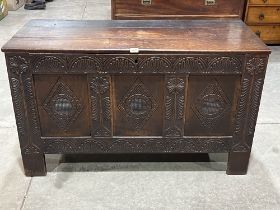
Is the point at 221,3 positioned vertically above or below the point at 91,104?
above

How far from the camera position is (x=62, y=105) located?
6.16 ft

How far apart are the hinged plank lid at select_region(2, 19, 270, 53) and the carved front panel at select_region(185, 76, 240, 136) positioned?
18cm

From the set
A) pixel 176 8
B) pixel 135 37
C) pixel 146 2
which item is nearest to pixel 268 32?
pixel 176 8

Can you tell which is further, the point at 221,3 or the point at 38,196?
the point at 221,3

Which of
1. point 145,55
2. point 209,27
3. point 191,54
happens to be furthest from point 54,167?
point 209,27

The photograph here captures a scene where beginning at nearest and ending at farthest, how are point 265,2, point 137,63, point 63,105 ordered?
point 137,63 < point 63,105 < point 265,2

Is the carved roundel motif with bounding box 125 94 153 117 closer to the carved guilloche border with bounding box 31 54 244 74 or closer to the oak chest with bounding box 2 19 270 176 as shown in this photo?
the oak chest with bounding box 2 19 270 176

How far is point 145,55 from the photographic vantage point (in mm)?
1728

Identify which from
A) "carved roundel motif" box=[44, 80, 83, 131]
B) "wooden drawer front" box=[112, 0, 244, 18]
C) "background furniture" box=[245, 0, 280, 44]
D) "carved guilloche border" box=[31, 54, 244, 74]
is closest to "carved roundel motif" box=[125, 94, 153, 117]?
"carved guilloche border" box=[31, 54, 244, 74]

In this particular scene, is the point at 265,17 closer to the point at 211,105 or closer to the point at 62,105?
the point at 211,105

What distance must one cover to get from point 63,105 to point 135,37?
20.5 inches

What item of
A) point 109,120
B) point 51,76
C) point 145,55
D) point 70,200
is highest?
point 145,55

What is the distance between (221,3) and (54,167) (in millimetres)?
2103

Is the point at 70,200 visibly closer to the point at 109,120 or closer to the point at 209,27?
the point at 109,120
